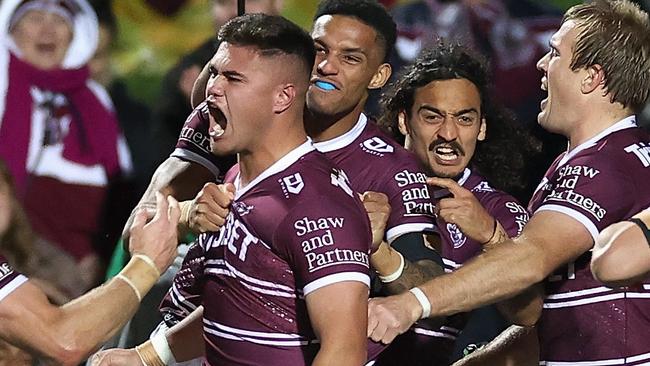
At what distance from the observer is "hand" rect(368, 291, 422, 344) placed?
4078 millimetres

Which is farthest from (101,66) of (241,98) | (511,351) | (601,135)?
(601,135)

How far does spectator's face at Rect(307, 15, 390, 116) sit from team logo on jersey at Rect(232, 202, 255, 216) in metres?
0.75

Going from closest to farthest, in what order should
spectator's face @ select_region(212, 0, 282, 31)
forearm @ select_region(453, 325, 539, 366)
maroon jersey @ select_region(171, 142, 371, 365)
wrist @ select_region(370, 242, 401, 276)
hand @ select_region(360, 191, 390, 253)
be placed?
maroon jersey @ select_region(171, 142, 371, 365) → hand @ select_region(360, 191, 390, 253) → wrist @ select_region(370, 242, 401, 276) → forearm @ select_region(453, 325, 539, 366) → spectator's face @ select_region(212, 0, 282, 31)

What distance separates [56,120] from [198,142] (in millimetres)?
1577

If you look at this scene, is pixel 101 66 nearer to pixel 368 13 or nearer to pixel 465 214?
pixel 368 13

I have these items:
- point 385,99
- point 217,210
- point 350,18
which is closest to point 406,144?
point 385,99

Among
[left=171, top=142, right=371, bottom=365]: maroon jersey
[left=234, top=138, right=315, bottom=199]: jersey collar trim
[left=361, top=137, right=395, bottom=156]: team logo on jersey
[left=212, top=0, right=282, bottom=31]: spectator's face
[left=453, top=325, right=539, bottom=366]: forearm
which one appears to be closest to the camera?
[left=171, top=142, right=371, bottom=365]: maroon jersey

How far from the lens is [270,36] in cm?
431

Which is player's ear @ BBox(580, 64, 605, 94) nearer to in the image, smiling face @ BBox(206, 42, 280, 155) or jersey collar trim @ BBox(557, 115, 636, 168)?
jersey collar trim @ BBox(557, 115, 636, 168)

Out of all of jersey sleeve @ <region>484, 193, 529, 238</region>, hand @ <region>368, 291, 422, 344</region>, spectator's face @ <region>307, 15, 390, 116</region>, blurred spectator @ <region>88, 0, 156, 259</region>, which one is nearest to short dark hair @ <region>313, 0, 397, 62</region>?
spectator's face @ <region>307, 15, 390, 116</region>

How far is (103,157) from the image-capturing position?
6.73 m

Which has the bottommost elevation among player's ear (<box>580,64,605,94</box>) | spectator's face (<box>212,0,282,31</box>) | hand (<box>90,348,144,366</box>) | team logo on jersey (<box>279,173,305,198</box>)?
hand (<box>90,348,144,366</box>)

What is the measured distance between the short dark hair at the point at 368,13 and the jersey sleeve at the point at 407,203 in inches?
20.6

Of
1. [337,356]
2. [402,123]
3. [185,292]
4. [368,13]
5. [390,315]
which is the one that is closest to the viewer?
[337,356]
